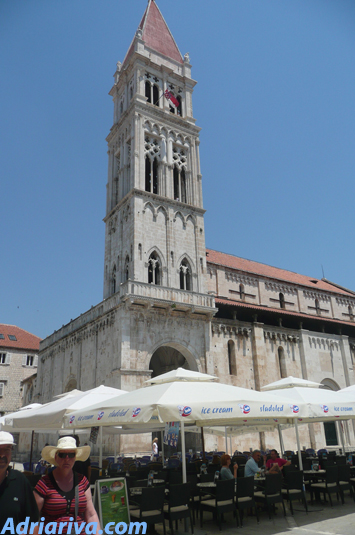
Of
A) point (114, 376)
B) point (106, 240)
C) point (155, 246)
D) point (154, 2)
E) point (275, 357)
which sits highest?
point (154, 2)

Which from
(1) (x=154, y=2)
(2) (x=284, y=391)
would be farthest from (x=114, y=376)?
(1) (x=154, y=2)

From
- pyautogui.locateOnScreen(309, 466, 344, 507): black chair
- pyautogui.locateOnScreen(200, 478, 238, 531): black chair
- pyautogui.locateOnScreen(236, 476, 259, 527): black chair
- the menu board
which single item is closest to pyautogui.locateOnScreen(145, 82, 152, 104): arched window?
pyautogui.locateOnScreen(309, 466, 344, 507): black chair

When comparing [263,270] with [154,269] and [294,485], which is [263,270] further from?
[294,485]

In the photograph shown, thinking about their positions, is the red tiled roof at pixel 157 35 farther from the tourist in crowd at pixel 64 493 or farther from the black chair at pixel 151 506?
the tourist in crowd at pixel 64 493

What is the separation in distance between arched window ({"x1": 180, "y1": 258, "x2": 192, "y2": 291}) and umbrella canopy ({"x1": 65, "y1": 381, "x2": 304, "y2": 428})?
58.2 ft

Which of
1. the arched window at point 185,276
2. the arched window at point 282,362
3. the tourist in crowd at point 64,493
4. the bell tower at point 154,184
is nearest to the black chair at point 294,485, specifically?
the tourist in crowd at point 64,493

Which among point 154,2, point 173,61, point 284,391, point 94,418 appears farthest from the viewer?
point 154,2

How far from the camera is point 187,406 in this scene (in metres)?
8.73

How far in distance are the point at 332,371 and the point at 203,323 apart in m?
13.2

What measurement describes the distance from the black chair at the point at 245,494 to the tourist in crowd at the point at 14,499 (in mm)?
6484

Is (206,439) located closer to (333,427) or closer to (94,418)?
(333,427)

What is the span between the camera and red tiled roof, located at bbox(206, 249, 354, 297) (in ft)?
117

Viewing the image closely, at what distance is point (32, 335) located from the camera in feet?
173

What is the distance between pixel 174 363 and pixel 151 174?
46.1 feet
